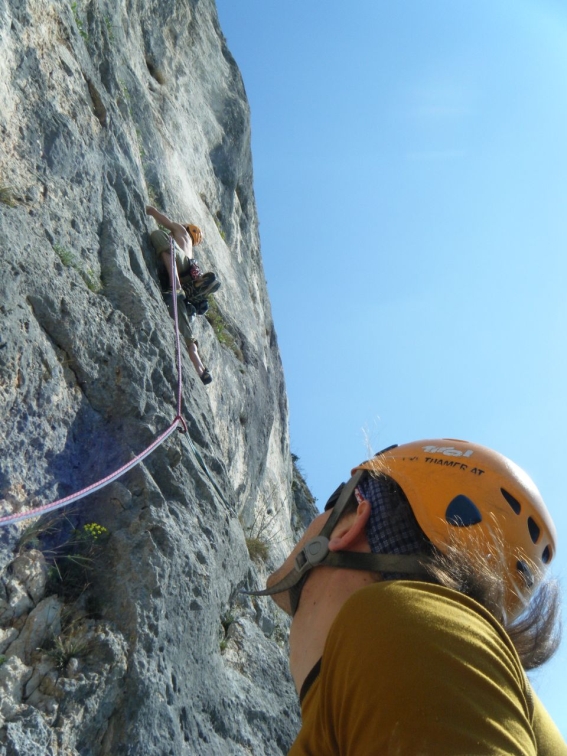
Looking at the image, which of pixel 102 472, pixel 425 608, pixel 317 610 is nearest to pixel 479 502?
pixel 317 610

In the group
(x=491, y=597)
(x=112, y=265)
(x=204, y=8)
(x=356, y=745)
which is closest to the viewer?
(x=356, y=745)

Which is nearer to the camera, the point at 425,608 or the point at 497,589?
the point at 425,608

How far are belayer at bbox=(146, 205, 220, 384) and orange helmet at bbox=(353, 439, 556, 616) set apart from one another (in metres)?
4.80

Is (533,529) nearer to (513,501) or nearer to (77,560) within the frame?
(513,501)

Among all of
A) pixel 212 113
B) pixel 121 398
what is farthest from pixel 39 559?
pixel 212 113

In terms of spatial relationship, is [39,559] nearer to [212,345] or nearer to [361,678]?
[361,678]

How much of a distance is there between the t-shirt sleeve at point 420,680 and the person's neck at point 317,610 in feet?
1.53

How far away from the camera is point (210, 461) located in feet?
18.7

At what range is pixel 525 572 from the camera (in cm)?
226

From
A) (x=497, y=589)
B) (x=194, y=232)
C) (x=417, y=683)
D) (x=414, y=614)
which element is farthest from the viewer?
(x=194, y=232)

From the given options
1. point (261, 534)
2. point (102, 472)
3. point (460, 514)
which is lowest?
point (102, 472)

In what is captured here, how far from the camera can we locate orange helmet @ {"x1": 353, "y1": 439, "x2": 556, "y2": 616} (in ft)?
7.09

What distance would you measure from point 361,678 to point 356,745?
115 mm

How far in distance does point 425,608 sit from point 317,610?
775 millimetres
